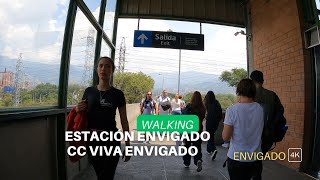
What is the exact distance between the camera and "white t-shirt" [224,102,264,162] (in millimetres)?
1691

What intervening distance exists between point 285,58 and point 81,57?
12.2 ft

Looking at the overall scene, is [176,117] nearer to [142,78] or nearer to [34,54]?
[34,54]

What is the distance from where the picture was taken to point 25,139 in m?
2.04

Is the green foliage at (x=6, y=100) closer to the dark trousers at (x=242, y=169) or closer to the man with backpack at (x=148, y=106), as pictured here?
the dark trousers at (x=242, y=169)

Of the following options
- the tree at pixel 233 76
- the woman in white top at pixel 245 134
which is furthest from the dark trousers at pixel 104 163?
the tree at pixel 233 76

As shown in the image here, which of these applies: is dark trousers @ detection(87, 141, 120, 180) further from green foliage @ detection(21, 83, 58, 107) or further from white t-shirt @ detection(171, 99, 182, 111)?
white t-shirt @ detection(171, 99, 182, 111)

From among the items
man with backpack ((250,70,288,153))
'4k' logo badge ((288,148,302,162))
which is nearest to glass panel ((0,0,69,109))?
man with backpack ((250,70,288,153))

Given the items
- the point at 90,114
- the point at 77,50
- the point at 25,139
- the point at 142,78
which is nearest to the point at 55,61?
the point at 77,50

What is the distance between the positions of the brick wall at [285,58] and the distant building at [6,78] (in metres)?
4.17

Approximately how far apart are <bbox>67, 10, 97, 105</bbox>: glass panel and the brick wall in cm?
356

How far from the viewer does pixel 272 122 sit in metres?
2.54

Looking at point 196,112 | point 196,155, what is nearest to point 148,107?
point 196,112

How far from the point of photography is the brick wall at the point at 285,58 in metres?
3.93

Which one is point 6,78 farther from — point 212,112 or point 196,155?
point 212,112
